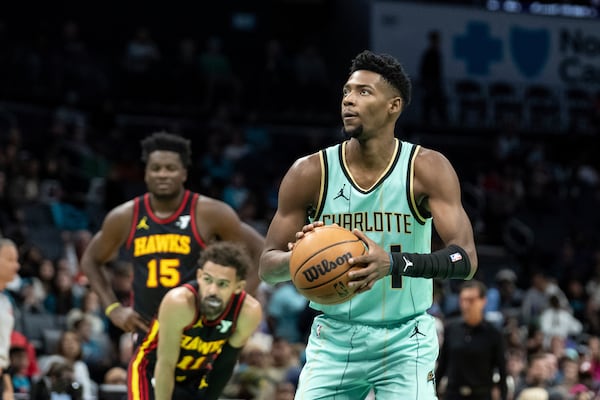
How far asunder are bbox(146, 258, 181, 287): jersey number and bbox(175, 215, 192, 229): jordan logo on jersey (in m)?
0.26

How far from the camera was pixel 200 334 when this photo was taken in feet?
20.9

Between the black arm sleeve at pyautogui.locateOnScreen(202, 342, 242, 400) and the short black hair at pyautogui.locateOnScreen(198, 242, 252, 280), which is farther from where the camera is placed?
the black arm sleeve at pyautogui.locateOnScreen(202, 342, 242, 400)

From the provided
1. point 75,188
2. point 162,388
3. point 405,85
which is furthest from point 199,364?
point 75,188

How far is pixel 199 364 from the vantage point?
6.47 metres

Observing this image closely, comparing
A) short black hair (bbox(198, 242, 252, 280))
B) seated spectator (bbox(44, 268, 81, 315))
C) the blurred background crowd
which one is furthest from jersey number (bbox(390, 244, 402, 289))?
seated spectator (bbox(44, 268, 81, 315))

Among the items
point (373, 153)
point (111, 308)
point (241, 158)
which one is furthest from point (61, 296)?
point (373, 153)

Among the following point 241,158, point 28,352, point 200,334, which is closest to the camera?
point 200,334

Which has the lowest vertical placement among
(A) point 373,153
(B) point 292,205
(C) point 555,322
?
(C) point 555,322

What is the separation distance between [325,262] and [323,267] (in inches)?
1.0

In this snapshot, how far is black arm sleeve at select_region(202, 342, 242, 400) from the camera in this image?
6574 millimetres

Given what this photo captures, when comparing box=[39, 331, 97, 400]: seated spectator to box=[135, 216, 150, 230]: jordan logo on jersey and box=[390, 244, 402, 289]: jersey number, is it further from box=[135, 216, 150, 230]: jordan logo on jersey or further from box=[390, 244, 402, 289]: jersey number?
box=[390, 244, 402, 289]: jersey number

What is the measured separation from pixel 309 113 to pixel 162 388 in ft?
47.5

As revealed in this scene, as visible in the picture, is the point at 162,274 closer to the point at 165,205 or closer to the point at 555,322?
the point at 165,205

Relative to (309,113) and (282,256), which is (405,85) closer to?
(282,256)
